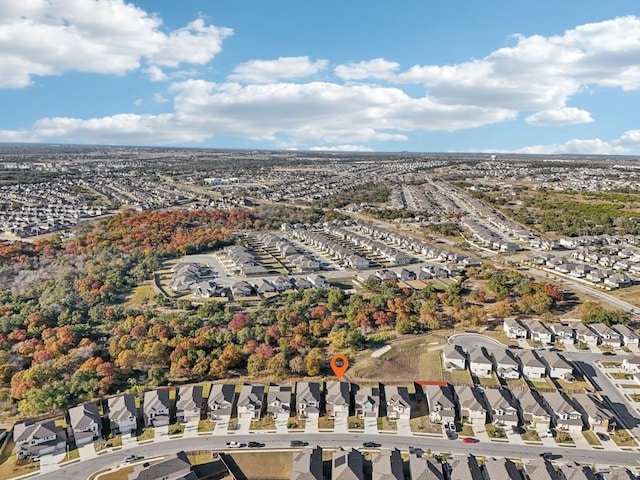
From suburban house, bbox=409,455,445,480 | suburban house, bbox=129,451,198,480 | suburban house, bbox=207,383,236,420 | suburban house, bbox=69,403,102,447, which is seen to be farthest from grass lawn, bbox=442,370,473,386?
suburban house, bbox=69,403,102,447

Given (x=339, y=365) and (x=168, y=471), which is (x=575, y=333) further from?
(x=168, y=471)

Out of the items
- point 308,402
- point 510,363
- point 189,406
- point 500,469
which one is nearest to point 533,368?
point 510,363

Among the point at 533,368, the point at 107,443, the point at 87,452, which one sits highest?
the point at 533,368

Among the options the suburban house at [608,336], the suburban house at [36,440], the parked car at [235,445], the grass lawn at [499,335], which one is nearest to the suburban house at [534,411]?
the grass lawn at [499,335]

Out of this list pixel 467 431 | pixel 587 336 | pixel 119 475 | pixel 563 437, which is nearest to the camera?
pixel 119 475

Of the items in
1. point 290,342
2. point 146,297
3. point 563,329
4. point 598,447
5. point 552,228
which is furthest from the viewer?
point 552,228

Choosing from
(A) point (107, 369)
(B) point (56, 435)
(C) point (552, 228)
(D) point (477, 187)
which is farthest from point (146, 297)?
(D) point (477, 187)

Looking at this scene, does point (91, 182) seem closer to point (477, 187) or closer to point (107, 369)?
point (477, 187)

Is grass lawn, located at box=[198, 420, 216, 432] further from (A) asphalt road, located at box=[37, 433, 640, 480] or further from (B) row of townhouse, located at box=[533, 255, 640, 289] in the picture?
(B) row of townhouse, located at box=[533, 255, 640, 289]
